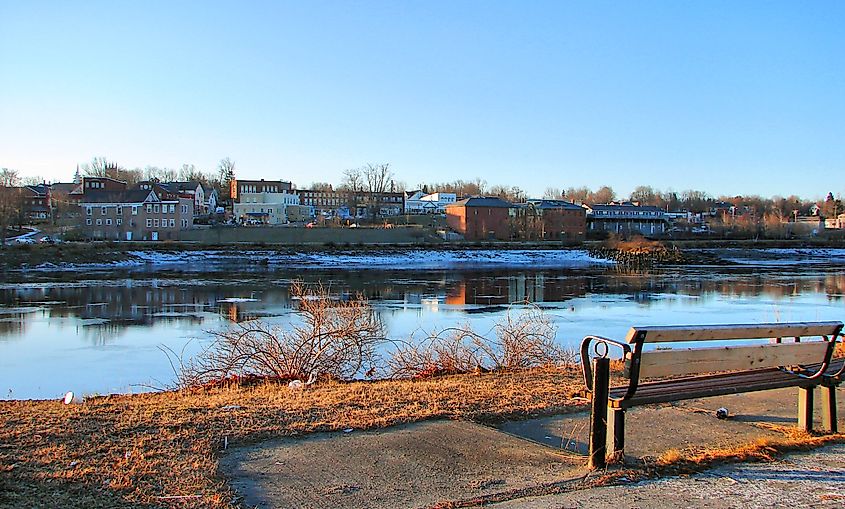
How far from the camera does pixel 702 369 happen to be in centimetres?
596

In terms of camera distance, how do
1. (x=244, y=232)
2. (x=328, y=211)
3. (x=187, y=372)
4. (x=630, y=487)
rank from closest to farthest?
(x=630, y=487) < (x=187, y=372) < (x=244, y=232) < (x=328, y=211)

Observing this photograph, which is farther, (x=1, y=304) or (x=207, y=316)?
(x=1, y=304)

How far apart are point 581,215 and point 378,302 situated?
306 ft

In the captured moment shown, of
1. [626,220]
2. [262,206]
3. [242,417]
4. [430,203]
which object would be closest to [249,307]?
[242,417]

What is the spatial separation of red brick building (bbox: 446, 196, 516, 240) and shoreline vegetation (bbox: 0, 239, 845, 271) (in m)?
17.5

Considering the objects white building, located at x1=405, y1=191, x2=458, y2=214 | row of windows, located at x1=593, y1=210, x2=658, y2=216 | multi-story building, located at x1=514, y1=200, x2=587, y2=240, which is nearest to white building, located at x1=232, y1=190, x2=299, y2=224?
white building, located at x1=405, y1=191, x2=458, y2=214

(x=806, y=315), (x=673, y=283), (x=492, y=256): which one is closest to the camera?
(x=806, y=315)

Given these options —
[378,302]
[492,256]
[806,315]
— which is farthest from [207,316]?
[492,256]

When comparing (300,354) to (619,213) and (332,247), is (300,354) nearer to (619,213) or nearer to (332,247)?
(332,247)

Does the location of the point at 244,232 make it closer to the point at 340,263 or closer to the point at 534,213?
the point at 340,263

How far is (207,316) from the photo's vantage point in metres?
22.7

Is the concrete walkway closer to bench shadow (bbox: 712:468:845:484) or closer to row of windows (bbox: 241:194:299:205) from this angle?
bench shadow (bbox: 712:468:845:484)

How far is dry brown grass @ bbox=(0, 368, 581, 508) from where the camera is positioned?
4.88 metres

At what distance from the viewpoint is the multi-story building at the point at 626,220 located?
126519 millimetres
